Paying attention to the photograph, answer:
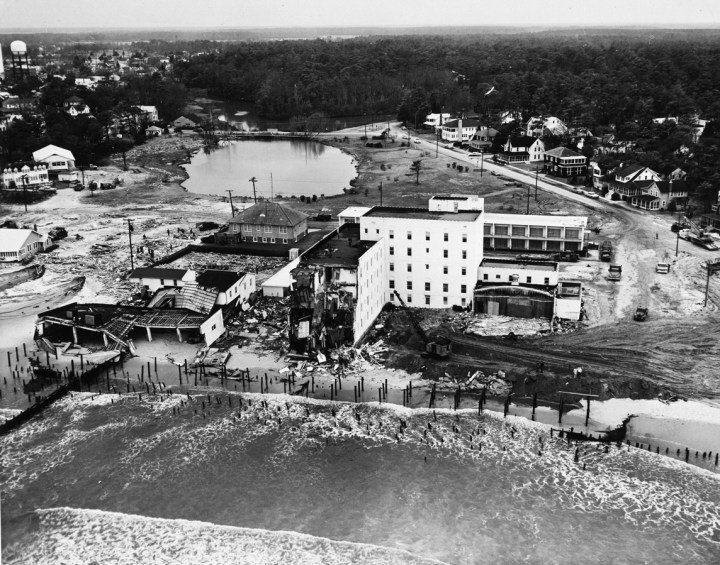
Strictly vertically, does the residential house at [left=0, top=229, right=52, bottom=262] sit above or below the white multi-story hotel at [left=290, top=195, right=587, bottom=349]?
below

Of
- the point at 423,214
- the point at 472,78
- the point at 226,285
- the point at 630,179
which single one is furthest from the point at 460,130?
the point at 226,285

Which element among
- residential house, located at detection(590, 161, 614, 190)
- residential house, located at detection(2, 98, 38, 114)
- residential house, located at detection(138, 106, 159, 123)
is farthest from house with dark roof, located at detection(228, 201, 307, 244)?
residential house, located at detection(138, 106, 159, 123)

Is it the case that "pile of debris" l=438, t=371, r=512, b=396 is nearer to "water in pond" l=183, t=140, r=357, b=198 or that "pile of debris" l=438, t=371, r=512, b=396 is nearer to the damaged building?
the damaged building

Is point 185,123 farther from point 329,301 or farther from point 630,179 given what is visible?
point 329,301

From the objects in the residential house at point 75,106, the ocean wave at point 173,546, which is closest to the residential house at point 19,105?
the residential house at point 75,106

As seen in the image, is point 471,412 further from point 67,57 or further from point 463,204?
point 67,57

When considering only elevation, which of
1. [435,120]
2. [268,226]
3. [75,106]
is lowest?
[268,226]
